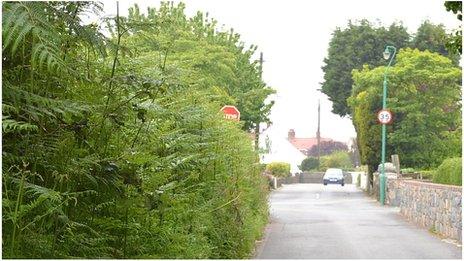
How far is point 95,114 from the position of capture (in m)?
5.78

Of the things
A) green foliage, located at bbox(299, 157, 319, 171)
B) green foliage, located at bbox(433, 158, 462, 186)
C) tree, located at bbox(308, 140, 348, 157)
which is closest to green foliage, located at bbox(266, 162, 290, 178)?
green foliage, located at bbox(299, 157, 319, 171)

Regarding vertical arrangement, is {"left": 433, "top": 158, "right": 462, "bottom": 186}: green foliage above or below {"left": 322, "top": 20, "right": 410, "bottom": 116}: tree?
below

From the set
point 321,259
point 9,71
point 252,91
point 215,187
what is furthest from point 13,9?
point 252,91

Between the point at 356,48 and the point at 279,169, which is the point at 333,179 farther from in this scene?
the point at 356,48

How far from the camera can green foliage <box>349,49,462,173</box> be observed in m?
39.2

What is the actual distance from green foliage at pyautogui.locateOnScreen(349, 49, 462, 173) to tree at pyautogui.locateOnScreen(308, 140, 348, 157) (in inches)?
2582

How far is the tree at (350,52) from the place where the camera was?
5194 centimetres

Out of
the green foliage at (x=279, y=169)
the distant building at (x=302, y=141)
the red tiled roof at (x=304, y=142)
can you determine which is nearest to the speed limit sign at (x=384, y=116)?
the green foliage at (x=279, y=169)

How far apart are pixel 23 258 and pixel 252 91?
23.3m

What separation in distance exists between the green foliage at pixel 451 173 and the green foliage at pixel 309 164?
2590 inches

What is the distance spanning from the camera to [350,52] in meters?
53.0

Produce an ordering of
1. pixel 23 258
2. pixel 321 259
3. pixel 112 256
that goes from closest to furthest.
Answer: pixel 23 258, pixel 112 256, pixel 321 259

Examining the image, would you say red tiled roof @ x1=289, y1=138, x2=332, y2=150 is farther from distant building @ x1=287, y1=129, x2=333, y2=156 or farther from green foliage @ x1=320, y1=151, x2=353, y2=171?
green foliage @ x1=320, y1=151, x2=353, y2=171

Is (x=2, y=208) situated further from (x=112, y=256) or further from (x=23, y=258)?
(x=112, y=256)
